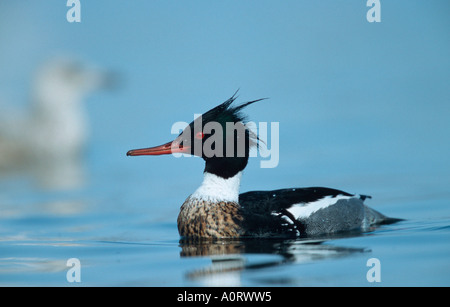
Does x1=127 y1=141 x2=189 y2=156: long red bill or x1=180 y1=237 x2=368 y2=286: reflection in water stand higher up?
x1=127 y1=141 x2=189 y2=156: long red bill

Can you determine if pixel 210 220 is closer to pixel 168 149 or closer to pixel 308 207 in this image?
pixel 168 149

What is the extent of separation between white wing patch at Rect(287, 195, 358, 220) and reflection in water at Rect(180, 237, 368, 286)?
1.25 ft

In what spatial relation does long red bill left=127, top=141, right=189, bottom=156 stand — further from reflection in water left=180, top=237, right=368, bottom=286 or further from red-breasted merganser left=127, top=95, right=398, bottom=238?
reflection in water left=180, top=237, right=368, bottom=286

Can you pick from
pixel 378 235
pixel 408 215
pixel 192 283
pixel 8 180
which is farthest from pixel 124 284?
pixel 8 180

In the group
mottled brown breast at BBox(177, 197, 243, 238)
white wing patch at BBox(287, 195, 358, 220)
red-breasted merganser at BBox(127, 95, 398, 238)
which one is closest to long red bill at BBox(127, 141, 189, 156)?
red-breasted merganser at BBox(127, 95, 398, 238)

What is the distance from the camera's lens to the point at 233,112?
8250mm

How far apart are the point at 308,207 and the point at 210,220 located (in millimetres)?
1076

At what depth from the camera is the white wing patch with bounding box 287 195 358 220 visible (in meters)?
8.25

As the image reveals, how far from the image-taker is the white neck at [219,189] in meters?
8.27

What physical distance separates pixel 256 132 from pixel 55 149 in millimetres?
9281

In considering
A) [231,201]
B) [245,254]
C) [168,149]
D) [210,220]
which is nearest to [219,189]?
[231,201]

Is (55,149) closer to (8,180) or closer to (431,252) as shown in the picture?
(8,180)

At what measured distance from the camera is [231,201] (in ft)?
27.1

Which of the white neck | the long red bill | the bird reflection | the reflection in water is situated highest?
the bird reflection
